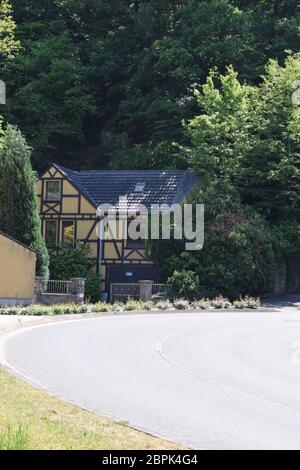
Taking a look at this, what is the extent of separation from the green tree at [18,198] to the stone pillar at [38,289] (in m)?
1.11

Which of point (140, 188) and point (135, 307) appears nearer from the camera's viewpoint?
point (135, 307)

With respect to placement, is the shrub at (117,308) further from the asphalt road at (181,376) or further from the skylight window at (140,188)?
the skylight window at (140,188)

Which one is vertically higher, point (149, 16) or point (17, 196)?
point (149, 16)

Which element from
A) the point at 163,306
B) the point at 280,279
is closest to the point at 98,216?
the point at 163,306

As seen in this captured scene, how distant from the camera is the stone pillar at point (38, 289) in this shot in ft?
116

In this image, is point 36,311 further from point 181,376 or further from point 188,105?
point 188,105

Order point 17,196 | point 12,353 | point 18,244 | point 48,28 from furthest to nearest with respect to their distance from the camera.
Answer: point 48,28
point 17,196
point 18,244
point 12,353

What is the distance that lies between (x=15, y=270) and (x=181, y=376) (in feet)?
74.0

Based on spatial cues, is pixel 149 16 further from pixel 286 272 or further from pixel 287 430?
pixel 287 430

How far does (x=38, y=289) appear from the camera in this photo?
35.5 metres

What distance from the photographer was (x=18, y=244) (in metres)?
34.4

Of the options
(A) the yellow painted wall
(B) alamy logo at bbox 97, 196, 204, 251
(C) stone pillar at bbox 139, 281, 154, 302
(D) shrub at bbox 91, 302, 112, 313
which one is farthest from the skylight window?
(D) shrub at bbox 91, 302, 112, 313

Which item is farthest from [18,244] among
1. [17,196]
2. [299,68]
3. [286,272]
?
[299,68]
